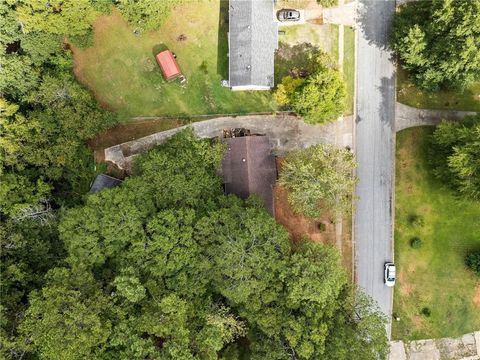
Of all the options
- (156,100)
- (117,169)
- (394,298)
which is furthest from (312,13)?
(394,298)

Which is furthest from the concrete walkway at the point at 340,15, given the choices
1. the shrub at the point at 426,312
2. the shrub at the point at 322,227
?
the shrub at the point at 426,312

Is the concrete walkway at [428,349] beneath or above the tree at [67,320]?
beneath

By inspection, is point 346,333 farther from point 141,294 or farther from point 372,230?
point 141,294

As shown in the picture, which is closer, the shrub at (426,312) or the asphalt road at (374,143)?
the shrub at (426,312)

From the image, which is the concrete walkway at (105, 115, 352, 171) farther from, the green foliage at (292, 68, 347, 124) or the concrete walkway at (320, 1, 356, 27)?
the concrete walkway at (320, 1, 356, 27)

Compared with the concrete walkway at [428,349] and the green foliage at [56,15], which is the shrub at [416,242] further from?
the green foliage at [56,15]

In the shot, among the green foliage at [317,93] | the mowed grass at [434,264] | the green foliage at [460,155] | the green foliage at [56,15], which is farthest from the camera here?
the mowed grass at [434,264]
